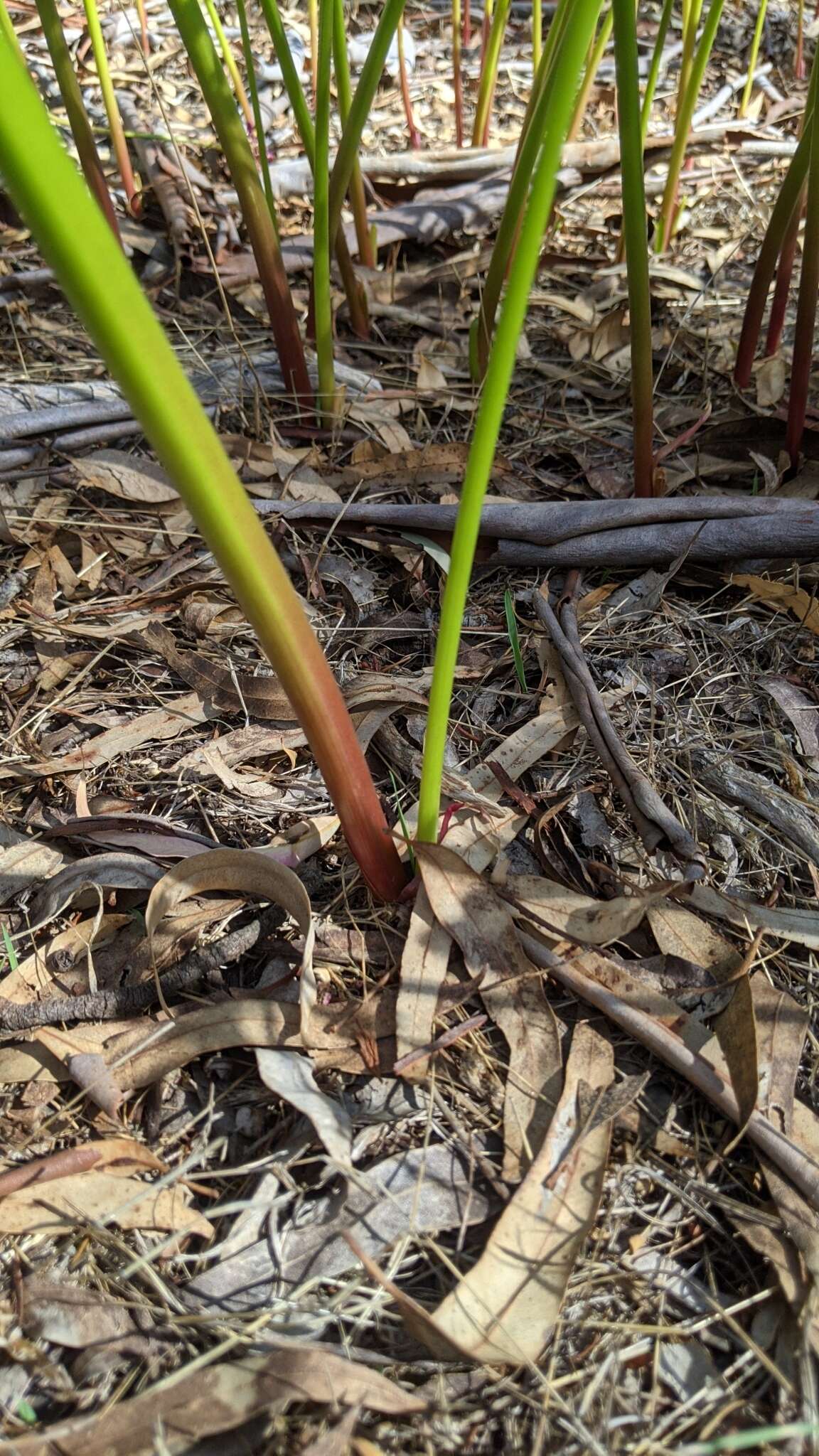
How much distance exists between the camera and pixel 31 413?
1.19 m

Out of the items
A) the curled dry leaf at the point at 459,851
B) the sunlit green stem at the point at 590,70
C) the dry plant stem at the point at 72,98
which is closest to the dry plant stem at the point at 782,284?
the sunlit green stem at the point at 590,70

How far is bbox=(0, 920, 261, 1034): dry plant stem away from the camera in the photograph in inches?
27.9

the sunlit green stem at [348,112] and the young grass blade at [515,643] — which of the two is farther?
the sunlit green stem at [348,112]

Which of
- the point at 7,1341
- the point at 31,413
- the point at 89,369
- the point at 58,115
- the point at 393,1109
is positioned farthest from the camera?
the point at 58,115

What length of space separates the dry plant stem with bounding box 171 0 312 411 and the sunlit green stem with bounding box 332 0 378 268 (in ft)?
0.42

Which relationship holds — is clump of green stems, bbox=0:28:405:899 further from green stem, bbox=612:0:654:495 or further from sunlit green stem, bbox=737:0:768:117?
sunlit green stem, bbox=737:0:768:117

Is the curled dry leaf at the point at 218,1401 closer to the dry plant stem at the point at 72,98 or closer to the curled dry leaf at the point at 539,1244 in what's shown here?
the curled dry leaf at the point at 539,1244

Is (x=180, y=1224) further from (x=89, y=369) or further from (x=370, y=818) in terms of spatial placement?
(x=89, y=369)

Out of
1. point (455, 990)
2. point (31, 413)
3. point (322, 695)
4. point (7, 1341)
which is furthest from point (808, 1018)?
point (31, 413)

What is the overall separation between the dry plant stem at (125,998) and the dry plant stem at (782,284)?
1025 mm

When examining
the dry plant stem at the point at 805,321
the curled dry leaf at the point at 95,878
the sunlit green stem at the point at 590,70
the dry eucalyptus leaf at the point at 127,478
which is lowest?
the curled dry leaf at the point at 95,878

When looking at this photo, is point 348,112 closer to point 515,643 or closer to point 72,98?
point 72,98

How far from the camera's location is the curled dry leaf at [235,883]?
2.33ft

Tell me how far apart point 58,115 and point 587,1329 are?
2067 mm
